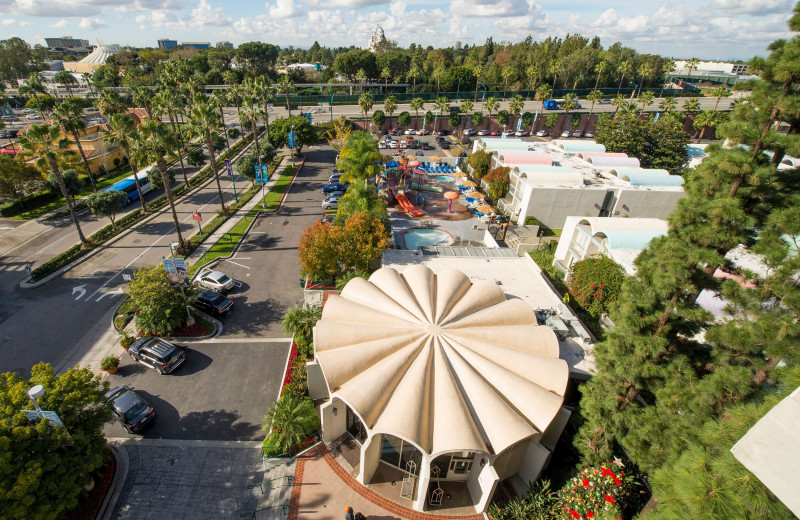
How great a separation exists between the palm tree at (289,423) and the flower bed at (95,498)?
761 centimetres

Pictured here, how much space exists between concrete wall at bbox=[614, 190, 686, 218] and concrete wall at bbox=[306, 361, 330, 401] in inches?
1579

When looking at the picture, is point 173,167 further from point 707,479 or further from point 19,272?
point 707,479

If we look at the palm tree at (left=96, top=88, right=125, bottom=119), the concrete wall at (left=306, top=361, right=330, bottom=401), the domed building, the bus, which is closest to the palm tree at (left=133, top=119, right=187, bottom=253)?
the bus

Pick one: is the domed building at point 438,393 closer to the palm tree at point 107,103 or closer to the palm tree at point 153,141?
the palm tree at point 153,141

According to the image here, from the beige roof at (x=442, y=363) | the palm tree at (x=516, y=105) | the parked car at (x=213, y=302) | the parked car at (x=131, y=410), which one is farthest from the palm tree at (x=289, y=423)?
the palm tree at (x=516, y=105)

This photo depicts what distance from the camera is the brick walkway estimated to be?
57.6ft

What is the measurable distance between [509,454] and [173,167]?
6766 centimetres

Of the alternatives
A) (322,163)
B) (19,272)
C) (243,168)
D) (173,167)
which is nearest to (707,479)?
(19,272)

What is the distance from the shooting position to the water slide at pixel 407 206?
1870 inches

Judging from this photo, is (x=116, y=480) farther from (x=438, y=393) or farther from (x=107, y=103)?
(x=107, y=103)

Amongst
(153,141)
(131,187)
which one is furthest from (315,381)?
(131,187)

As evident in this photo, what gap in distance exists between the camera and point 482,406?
57.3ft

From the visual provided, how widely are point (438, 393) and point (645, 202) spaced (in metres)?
41.0

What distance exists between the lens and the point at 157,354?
2492 cm
